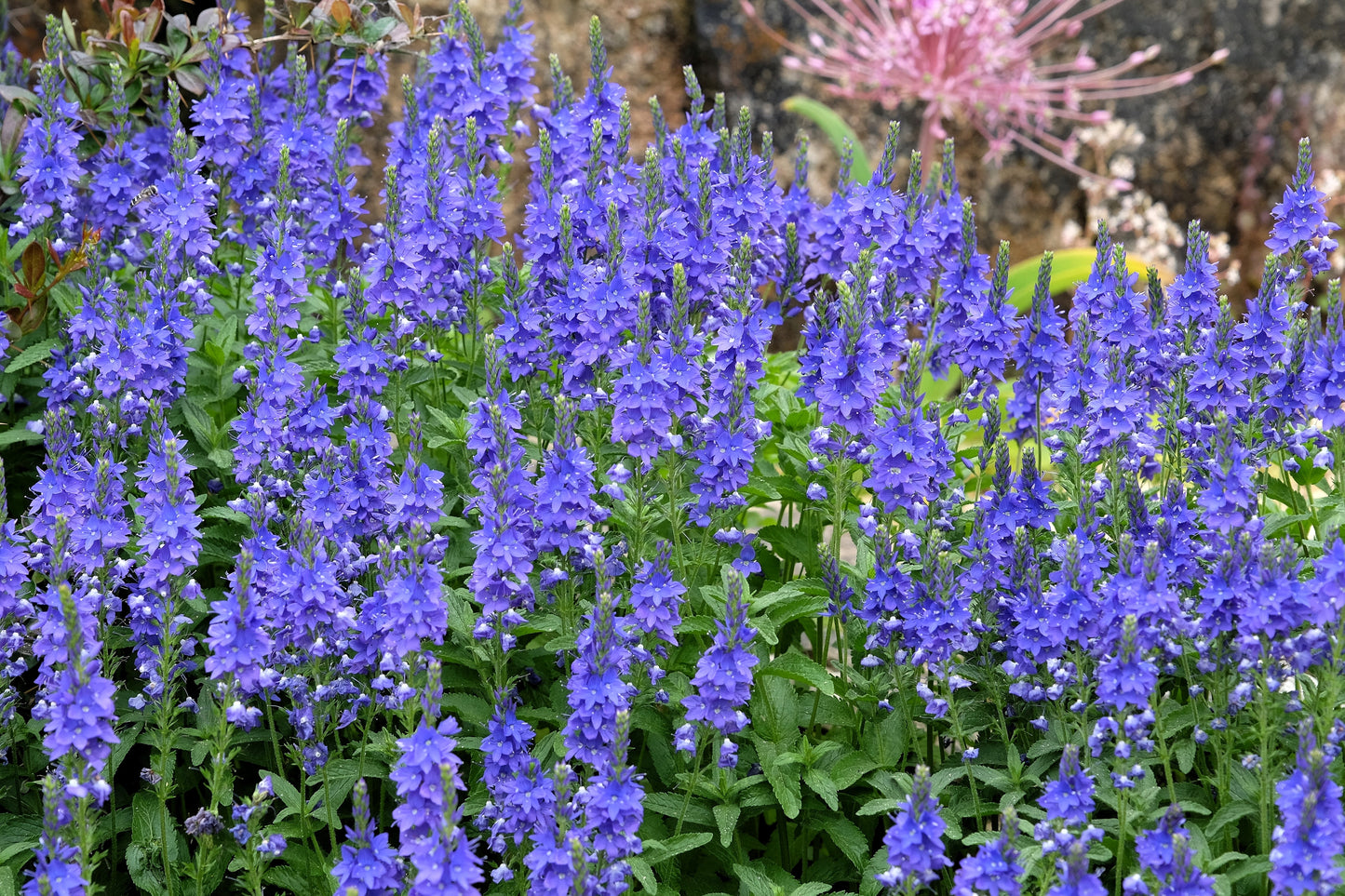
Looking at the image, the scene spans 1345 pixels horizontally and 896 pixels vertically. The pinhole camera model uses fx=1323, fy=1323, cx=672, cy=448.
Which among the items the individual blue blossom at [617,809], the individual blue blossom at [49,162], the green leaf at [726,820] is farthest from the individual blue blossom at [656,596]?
the individual blue blossom at [49,162]

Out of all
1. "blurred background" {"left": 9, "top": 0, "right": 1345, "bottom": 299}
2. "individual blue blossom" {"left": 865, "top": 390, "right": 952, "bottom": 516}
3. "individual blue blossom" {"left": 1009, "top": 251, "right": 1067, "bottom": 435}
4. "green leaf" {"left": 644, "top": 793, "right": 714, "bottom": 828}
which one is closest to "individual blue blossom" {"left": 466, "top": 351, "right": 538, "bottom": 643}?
"green leaf" {"left": 644, "top": 793, "right": 714, "bottom": 828}

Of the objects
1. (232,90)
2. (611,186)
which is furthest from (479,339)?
(232,90)

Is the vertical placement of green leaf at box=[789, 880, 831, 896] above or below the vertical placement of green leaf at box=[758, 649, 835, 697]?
below

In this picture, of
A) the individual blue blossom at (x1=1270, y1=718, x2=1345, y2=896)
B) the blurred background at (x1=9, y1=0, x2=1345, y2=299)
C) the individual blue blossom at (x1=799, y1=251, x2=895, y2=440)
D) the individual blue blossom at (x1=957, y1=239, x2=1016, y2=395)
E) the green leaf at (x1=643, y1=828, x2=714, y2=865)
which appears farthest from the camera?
the blurred background at (x1=9, y1=0, x2=1345, y2=299)

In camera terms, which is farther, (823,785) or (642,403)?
(823,785)

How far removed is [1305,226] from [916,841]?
2057 millimetres

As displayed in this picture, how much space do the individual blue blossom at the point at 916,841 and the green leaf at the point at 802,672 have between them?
582 millimetres

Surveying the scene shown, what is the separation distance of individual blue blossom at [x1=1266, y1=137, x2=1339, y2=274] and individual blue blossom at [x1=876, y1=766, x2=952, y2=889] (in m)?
1.88

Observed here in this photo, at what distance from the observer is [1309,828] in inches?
103

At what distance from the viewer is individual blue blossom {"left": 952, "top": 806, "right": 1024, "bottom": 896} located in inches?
107

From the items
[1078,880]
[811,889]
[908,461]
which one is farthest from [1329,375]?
[811,889]

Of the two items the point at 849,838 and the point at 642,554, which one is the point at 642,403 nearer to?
the point at 642,554

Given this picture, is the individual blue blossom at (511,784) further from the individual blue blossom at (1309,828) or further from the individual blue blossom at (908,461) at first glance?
the individual blue blossom at (1309,828)

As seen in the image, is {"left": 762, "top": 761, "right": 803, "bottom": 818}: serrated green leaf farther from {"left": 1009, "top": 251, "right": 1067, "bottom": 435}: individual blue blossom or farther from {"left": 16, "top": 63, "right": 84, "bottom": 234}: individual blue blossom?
{"left": 16, "top": 63, "right": 84, "bottom": 234}: individual blue blossom
